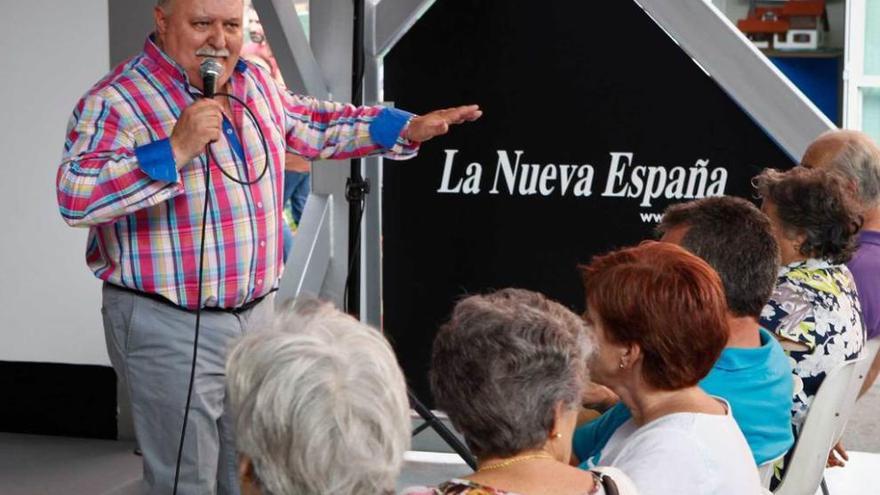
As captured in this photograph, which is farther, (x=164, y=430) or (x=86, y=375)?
(x=86, y=375)

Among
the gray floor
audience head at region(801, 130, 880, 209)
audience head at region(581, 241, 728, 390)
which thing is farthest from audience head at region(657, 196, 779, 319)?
the gray floor

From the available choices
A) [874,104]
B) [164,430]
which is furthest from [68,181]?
[874,104]

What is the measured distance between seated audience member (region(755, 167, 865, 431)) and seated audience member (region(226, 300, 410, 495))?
1463mm

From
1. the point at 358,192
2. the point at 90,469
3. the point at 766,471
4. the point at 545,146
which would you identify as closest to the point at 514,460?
the point at 766,471

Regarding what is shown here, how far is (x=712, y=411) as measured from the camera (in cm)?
229

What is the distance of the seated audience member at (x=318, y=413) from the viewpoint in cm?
161

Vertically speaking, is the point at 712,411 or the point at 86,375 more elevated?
the point at 712,411

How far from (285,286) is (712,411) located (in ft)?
8.17

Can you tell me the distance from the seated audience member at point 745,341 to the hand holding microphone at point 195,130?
102 centimetres

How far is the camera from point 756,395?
254 centimetres

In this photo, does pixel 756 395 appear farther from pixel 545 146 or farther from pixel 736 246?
pixel 545 146

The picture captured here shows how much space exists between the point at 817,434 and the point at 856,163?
0.98 m

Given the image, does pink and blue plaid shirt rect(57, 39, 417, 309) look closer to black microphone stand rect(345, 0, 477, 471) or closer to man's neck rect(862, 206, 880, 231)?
black microphone stand rect(345, 0, 477, 471)

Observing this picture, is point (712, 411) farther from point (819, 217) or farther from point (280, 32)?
point (280, 32)
